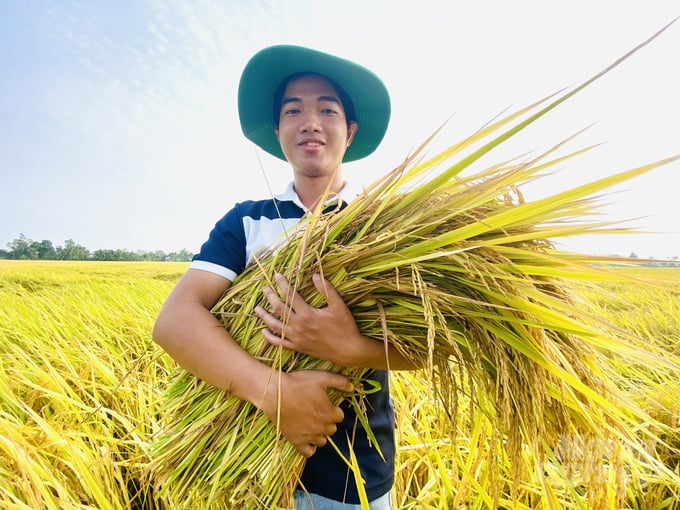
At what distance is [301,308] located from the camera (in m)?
0.77

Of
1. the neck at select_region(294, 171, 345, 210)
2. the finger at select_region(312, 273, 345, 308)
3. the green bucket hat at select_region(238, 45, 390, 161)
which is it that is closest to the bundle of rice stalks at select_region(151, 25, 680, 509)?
the finger at select_region(312, 273, 345, 308)

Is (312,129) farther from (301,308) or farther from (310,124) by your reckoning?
(301,308)

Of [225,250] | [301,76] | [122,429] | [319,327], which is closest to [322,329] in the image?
[319,327]

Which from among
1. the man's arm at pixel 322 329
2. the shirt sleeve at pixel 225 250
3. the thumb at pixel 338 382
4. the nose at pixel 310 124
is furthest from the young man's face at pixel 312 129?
the thumb at pixel 338 382

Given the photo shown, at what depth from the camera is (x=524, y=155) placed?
0.70 metres

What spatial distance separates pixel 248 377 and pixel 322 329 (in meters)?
0.19

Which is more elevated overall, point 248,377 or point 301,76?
Answer: point 301,76

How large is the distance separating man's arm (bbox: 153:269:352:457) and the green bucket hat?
33.7 inches

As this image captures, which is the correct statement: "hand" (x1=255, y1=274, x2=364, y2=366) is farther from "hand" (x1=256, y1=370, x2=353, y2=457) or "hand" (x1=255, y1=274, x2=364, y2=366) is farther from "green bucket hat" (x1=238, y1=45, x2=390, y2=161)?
"green bucket hat" (x1=238, y1=45, x2=390, y2=161)

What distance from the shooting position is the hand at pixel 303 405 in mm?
759

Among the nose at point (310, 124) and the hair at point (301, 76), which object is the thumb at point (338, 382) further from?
the hair at point (301, 76)

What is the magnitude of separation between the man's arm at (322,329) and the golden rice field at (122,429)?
0.19m

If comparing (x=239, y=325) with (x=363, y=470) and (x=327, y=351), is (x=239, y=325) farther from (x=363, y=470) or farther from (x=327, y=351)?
(x=363, y=470)

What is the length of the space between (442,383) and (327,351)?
0.80 ft
